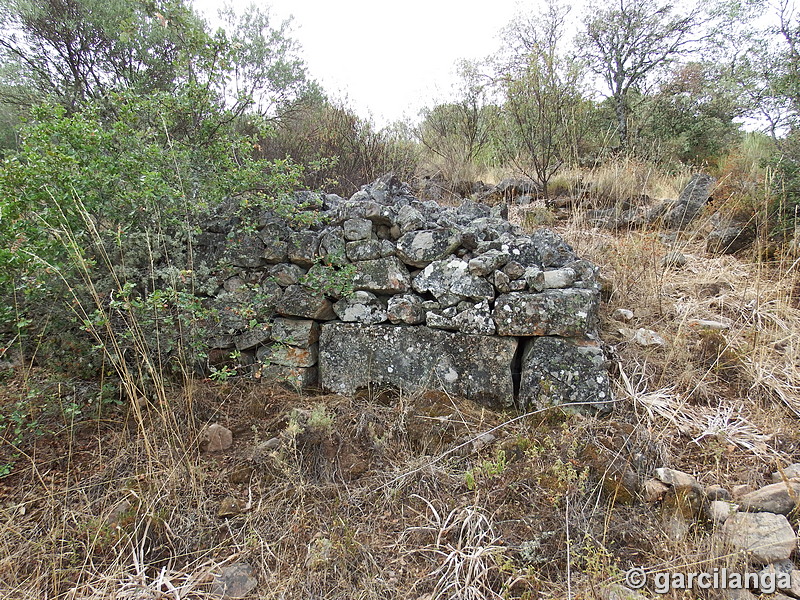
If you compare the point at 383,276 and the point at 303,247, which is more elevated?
the point at 303,247

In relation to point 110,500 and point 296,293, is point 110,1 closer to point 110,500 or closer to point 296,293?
point 296,293

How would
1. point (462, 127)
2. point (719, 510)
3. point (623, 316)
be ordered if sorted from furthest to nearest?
point (462, 127) → point (623, 316) → point (719, 510)

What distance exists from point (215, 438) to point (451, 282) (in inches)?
63.6

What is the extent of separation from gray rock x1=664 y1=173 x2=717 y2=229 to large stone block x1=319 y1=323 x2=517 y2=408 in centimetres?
319

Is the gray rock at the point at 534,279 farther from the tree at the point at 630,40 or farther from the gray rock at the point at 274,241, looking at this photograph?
the tree at the point at 630,40

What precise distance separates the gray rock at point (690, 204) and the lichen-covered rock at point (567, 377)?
114 inches

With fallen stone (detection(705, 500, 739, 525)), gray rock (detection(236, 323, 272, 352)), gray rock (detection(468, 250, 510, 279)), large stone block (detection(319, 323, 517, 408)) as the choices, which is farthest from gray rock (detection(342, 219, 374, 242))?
fallen stone (detection(705, 500, 739, 525))

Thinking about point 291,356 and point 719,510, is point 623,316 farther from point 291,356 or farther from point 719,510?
point 291,356

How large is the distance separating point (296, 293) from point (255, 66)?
6543 mm

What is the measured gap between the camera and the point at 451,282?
256 centimetres

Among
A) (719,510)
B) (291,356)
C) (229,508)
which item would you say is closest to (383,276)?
(291,356)

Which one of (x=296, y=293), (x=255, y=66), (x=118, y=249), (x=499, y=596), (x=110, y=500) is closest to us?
(x=499, y=596)

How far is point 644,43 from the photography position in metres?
10.6

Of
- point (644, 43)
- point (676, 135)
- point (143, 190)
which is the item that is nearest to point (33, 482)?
point (143, 190)
